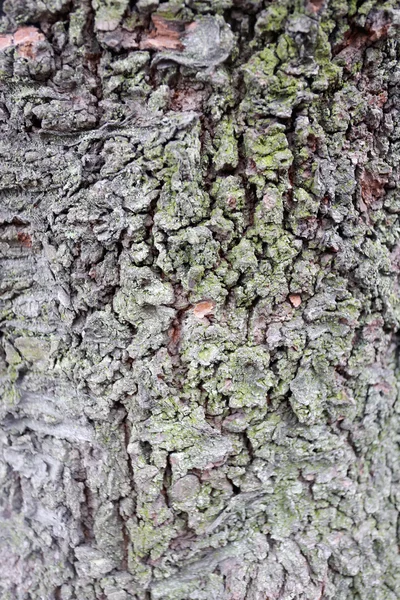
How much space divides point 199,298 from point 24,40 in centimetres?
67

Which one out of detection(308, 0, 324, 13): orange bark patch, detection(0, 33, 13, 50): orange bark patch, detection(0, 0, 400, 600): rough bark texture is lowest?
detection(0, 0, 400, 600): rough bark texture

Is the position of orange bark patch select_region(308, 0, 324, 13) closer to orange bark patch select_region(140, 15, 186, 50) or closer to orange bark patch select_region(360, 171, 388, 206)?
orange bark patch select_region(140, 15, 186, 50)

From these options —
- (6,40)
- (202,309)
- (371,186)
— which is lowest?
(202,309)

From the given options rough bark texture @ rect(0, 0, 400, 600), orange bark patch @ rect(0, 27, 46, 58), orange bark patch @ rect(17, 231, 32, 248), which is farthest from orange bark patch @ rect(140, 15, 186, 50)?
orange bark patch @ rect(17, 231, 32, 248)

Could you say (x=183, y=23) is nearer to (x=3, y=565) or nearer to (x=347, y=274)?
(x=347, y=274)

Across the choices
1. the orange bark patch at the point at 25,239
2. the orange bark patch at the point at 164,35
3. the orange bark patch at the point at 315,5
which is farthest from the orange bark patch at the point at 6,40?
the orange bark patch at the point at 315,5

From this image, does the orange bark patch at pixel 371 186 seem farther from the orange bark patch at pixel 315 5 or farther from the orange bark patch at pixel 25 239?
the orange bark patch at pixel 25 239

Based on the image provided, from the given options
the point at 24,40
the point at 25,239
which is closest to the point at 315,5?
the point at 24,40

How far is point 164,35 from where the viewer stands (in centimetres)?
95

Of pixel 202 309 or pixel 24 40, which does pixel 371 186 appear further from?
pixel 24 40

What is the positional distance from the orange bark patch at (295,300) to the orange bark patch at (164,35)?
1.96 feet

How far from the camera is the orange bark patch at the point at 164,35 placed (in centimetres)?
94

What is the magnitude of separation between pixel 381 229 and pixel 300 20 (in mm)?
547

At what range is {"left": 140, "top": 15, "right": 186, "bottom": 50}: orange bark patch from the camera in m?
0.94
